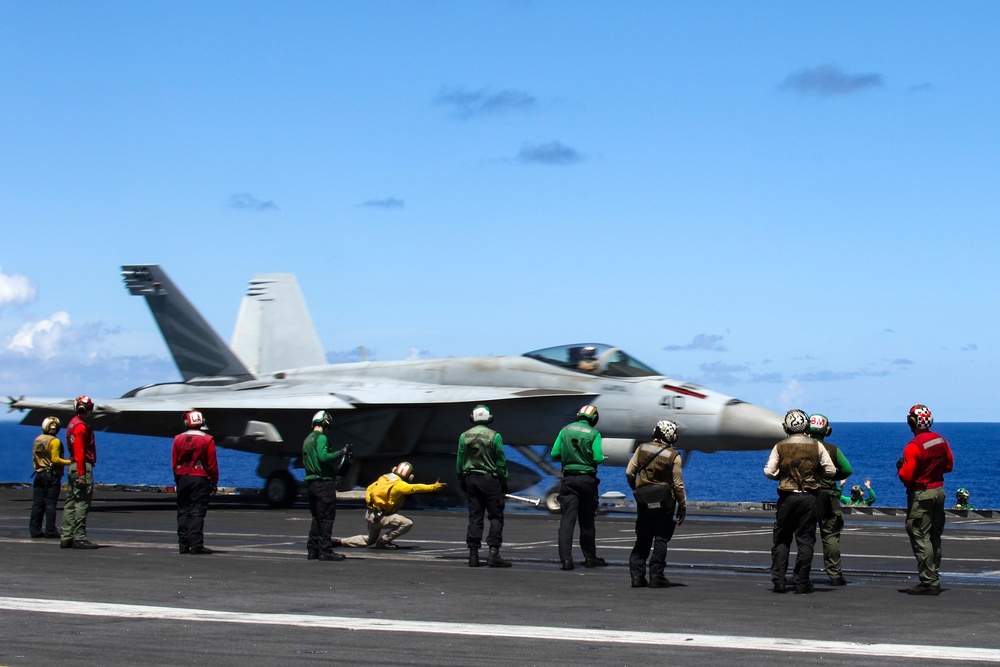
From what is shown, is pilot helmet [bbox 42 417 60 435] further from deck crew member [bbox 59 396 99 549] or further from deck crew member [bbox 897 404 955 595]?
deck crew member [bbox 897 404 955 595]

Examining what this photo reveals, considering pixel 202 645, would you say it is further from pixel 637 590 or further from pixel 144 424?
pixel 144 424

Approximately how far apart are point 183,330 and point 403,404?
751 cm

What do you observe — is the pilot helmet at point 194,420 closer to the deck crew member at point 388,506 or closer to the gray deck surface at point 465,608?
the gray deck surface at point 465,608

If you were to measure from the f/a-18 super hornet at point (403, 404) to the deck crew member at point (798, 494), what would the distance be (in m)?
9.86

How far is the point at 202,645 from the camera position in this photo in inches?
313

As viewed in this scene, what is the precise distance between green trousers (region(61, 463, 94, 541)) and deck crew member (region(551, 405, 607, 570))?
19.4ft

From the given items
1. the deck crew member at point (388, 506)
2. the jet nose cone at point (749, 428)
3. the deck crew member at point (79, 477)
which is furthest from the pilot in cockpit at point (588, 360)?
the deck crew member at point (79, 477)

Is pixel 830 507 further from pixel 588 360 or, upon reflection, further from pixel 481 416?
pixel 588 360

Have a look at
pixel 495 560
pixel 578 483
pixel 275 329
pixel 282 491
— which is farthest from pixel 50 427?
pixel 275 329

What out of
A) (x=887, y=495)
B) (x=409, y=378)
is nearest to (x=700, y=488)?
(x=887, y=495)

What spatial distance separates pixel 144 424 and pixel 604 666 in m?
20.6

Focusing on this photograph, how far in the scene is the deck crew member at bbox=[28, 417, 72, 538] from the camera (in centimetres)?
1678

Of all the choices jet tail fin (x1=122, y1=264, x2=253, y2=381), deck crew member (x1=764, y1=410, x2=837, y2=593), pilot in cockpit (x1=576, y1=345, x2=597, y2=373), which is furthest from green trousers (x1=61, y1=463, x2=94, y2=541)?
jet tail fin (x1=122, y1=264, x2=253, y2=381)

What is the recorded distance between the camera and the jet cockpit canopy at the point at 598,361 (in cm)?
2278
